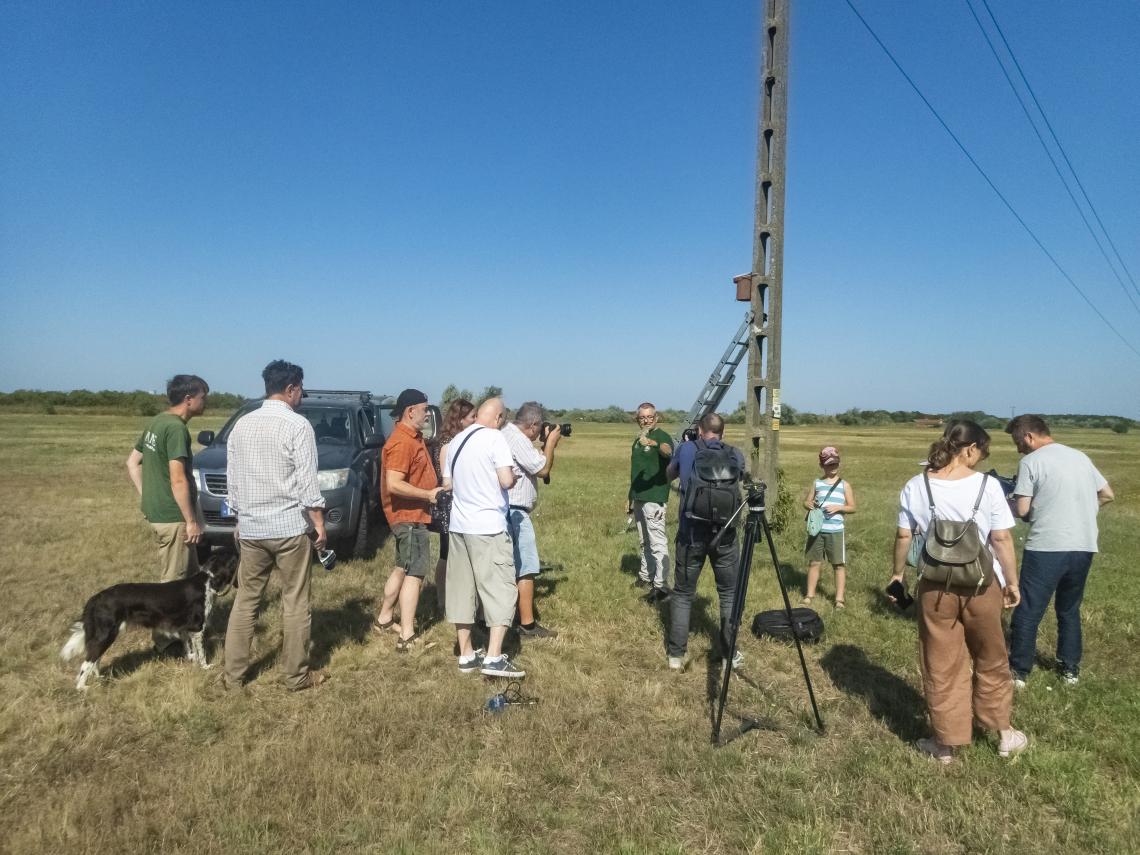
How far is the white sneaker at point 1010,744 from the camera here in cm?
399

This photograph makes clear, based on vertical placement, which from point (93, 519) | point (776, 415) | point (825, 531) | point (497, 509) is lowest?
point (93, 519)

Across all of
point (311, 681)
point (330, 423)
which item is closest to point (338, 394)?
point (330, 423)

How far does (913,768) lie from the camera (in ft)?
12.8

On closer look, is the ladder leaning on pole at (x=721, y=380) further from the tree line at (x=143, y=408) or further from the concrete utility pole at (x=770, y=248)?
the tree line at (x=143, y=408)

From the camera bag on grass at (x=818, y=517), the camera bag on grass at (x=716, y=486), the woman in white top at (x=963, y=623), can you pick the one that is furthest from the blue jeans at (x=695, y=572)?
the camera bag on grass at (x=818, y=517)

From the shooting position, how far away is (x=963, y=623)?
151 inches

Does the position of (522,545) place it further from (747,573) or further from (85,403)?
(85,403)

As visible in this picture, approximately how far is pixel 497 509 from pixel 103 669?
329 cm

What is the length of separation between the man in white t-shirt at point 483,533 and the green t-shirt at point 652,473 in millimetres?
2878

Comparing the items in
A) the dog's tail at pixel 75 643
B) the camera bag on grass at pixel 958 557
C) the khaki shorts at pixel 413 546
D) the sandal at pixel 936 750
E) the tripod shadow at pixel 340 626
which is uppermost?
the camera bag on grass at pixel 958 557

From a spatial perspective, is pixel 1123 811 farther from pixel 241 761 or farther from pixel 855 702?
pixel 241 761

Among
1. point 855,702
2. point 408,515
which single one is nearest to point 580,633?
point 408,515

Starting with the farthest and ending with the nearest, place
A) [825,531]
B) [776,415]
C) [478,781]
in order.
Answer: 1. [776,415]
2. [825,531]
3. [478,781]

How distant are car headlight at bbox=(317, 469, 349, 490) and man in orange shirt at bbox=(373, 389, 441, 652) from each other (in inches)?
123
